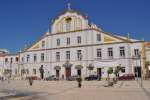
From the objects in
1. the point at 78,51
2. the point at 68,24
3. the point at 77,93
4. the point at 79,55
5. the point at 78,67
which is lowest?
the point at 77,93

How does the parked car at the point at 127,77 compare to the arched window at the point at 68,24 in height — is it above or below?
below

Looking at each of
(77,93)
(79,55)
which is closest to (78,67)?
(79,55)

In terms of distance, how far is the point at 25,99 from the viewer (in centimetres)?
1614

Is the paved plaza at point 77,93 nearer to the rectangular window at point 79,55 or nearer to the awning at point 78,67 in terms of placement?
the awning at point 78,67

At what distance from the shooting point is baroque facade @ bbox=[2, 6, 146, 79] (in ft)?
160

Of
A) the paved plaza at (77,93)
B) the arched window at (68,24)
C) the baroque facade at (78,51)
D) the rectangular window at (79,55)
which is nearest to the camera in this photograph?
the paved plaza at (77,93)

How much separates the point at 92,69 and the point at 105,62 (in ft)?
10.5

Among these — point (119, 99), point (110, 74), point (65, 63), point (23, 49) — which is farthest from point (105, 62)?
point (119, 99)

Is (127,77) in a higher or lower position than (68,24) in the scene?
lower

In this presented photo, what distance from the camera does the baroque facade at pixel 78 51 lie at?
48.7 m

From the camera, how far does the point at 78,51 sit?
53.7 metres

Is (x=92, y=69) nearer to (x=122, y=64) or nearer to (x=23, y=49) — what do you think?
(x=122, y=64)

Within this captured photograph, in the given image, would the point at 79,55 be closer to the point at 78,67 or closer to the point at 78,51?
the point at 78,51

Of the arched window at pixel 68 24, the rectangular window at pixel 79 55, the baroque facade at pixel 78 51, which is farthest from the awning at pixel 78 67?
the arched window at pixel 68 24
